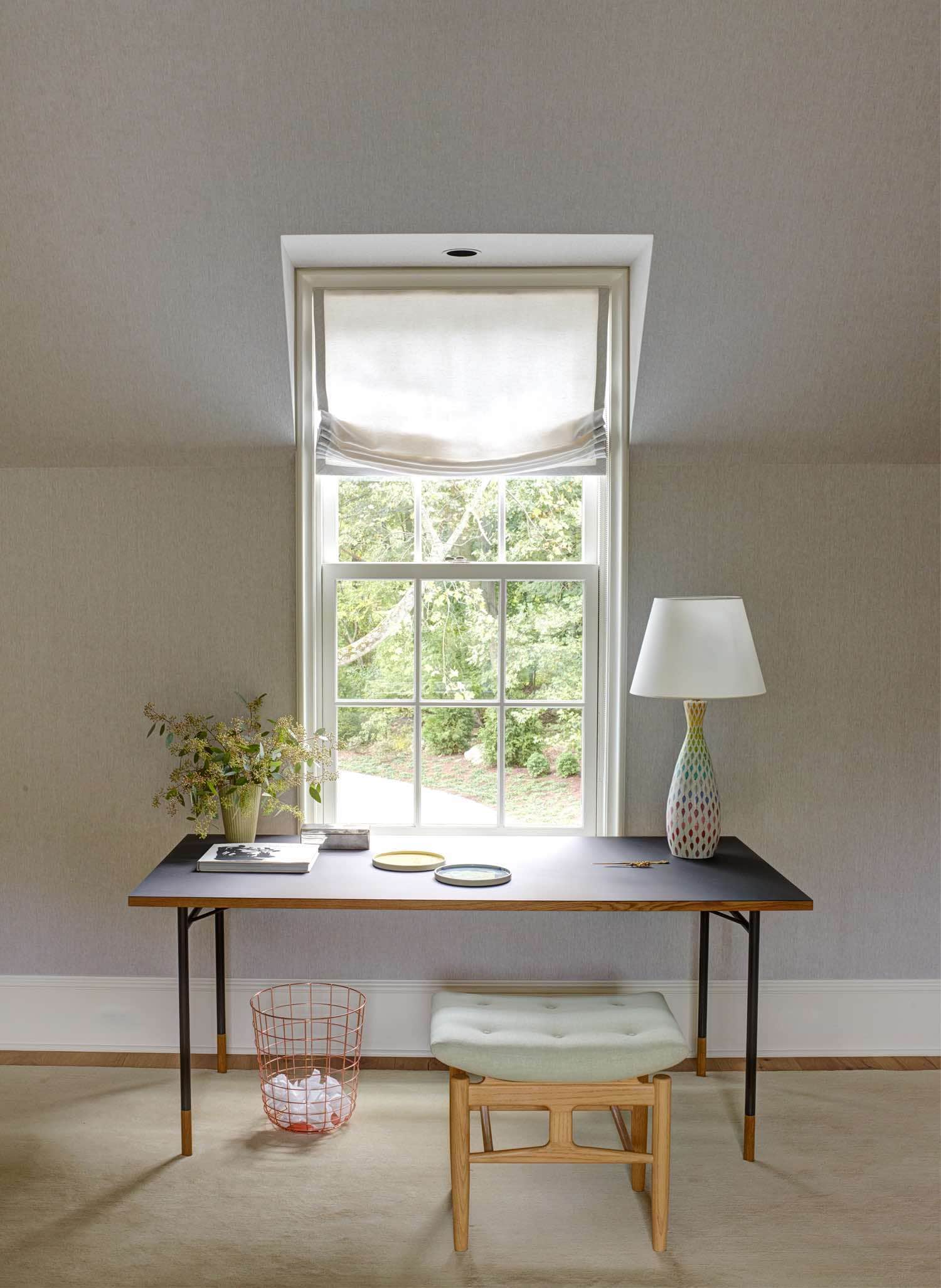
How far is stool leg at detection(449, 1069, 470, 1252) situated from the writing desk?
1.37 feet

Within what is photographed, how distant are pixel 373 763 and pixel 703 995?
121cm

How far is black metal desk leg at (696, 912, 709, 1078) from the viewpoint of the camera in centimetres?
314

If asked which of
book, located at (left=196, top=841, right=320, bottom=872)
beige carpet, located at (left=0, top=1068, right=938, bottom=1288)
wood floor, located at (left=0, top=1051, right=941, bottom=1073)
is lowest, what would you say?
wood floor, located at (left=0, top=1051, right=941, bottom=1073)

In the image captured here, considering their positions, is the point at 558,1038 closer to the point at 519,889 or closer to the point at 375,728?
the point at 519,889

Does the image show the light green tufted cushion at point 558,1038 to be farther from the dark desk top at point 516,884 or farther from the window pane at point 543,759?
the window pane at point 543,759

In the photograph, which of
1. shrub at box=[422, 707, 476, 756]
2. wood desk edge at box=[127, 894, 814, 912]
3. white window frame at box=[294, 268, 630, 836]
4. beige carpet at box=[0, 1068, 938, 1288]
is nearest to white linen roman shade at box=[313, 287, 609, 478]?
white window frame at box=[294, 268, 630, 836]

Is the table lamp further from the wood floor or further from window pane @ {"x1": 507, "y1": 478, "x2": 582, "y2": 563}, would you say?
the wood floor

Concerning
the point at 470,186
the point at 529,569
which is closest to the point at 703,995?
the point at 529,569

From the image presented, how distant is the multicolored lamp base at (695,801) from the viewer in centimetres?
292

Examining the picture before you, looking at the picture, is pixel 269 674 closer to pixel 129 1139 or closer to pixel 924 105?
pixel 129 1139

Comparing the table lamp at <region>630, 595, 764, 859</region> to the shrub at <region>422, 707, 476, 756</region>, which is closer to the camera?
the table lamp at <region>630, 595, 764, 859</region>

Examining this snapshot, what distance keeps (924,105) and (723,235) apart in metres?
0.52

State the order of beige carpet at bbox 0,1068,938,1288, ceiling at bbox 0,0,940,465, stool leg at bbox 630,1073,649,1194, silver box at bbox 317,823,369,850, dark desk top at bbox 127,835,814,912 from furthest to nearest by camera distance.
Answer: silver box at bbox 317,823,369,850
dark desk top at bbox 127,835,814,912
stool leg at bbox 630,1073,649,1194
ceiling at bbox 0,0,940,465
beige carpet at bbox 0,1068,938,1288

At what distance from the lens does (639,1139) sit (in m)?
2.49
